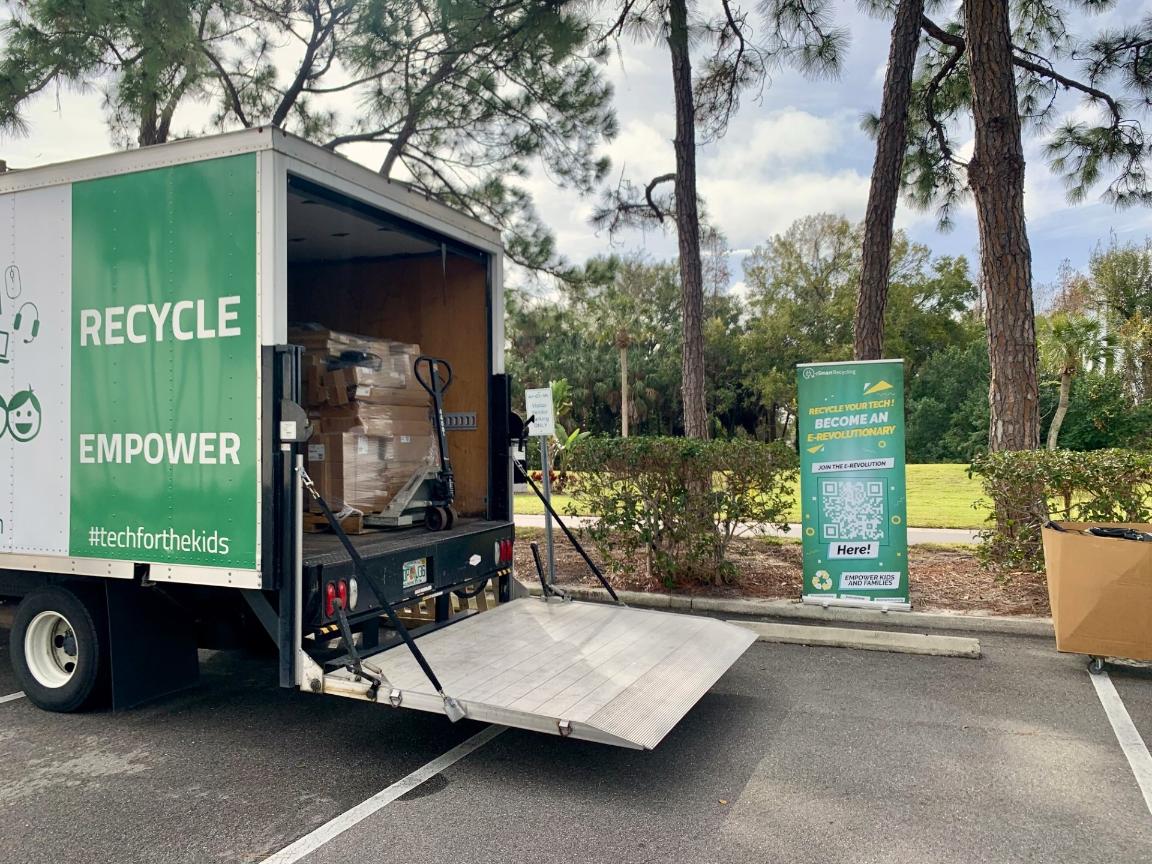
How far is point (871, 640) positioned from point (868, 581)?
103 centimetres

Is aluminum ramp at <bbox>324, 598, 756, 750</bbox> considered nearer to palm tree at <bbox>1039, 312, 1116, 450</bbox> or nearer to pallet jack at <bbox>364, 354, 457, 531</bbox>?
pallet jack at <bbox>364, 354, 457, 531</bbox>

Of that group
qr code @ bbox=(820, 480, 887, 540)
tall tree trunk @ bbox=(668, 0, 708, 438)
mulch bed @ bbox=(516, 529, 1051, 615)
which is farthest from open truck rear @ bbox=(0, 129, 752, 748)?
tall tree trunk @ bbox=(668, 0, 708, 438)

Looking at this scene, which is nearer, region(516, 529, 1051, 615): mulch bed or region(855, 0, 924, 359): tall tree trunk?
region(516, 529, 1051, 615): mulch bed

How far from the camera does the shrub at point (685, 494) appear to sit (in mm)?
7340

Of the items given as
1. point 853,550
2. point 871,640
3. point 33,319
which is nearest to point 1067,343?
point 853,550

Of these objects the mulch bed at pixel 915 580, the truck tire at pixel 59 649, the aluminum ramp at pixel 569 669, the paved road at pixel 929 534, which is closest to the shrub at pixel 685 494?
the mulch bed at pixel 915 580

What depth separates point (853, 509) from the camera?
7.06 m

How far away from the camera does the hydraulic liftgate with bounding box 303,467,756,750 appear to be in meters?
3.66

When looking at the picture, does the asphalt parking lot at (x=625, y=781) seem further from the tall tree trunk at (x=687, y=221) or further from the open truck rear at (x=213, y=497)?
the tall tree trunk at (x=687, y=221)

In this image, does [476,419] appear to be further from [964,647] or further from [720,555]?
[964,647]

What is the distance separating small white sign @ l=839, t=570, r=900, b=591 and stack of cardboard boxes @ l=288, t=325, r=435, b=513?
3.63 m

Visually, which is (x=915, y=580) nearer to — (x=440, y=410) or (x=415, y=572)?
(x=440, y=410)

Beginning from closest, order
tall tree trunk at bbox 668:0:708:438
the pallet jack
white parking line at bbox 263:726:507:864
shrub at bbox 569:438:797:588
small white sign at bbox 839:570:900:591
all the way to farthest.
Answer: white parking line at bbox 263:726:507:864 < the pallet jack < small white sign at bbox 839:570:900:591 < shrub at bbox 569:438:797:588 < tall tree trunk at bbox 668:0:708:438

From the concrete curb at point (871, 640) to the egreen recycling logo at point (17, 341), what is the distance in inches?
182
